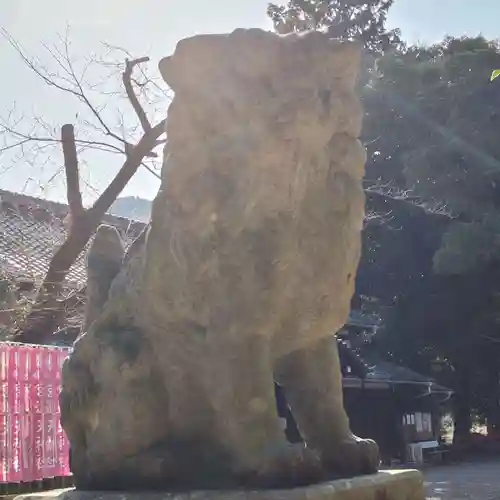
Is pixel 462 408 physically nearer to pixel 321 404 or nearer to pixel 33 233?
pixel 33 233

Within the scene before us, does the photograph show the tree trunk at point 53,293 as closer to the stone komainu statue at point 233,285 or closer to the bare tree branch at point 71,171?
the bare tree branch at point 71,171

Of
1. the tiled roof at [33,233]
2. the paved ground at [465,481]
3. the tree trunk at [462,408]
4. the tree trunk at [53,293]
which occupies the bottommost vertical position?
the paved ground at [465,481]

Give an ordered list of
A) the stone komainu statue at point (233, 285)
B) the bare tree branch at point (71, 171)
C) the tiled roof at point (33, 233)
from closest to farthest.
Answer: the stone komainu statue at point (233, 285)
the bare tree branch at point (71, 171)
the tiled roof at point (33, 233)

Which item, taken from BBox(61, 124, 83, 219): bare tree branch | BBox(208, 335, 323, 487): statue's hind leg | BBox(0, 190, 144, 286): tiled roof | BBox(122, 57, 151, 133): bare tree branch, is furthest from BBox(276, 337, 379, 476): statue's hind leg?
BBox(122, 57, 151, 133): bare tree branch

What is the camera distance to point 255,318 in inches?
98.9

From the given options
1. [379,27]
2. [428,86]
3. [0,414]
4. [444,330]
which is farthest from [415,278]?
[0,414]

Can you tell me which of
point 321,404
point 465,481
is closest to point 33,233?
point 465,481

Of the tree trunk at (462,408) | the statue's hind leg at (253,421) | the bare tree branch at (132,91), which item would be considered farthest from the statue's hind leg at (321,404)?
the tree trunk at (462,408)

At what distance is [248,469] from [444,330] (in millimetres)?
16570

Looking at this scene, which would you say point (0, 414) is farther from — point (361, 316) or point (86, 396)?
point (361, 316)

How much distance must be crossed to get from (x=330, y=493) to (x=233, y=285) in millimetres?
669

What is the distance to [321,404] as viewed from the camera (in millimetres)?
2721

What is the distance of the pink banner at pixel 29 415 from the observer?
25.1ft

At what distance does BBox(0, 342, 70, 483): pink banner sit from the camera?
766cm
